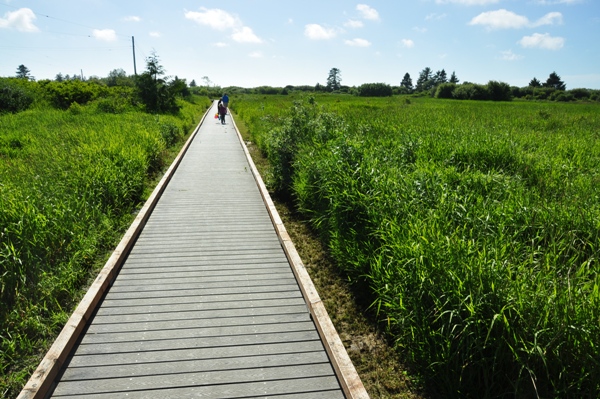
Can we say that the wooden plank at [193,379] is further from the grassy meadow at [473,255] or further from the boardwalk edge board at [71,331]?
the grassy meadow at [473,255]

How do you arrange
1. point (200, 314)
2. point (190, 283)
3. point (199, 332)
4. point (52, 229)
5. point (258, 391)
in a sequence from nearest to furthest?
1. point (258, 391)
2. point (199, 332)
3. point (200, 314)
4. point (190, 283)
5. point (52, 229)

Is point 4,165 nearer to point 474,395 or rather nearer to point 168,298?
point 168,298

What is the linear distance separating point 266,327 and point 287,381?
74cm

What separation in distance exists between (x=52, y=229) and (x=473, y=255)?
5252 mm

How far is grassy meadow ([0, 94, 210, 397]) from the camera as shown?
360cm

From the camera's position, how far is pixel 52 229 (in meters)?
4.84

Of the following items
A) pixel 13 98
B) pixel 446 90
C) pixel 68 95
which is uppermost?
pixel 446 90

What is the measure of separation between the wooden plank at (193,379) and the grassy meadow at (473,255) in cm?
97

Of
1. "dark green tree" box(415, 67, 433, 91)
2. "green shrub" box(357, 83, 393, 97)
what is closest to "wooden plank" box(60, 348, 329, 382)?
"green shrub" box(357, 83, 393, 97)

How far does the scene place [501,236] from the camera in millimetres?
3844

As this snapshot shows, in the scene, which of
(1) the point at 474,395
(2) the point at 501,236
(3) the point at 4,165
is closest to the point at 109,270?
(1) the point at 474,395

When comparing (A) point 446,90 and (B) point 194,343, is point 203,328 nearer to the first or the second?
(B) point 194,343

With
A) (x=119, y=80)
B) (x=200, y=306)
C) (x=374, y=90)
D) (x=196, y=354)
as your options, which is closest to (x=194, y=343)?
(x=196, y=354)

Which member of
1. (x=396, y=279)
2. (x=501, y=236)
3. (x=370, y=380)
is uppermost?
(x=501, y=236)
